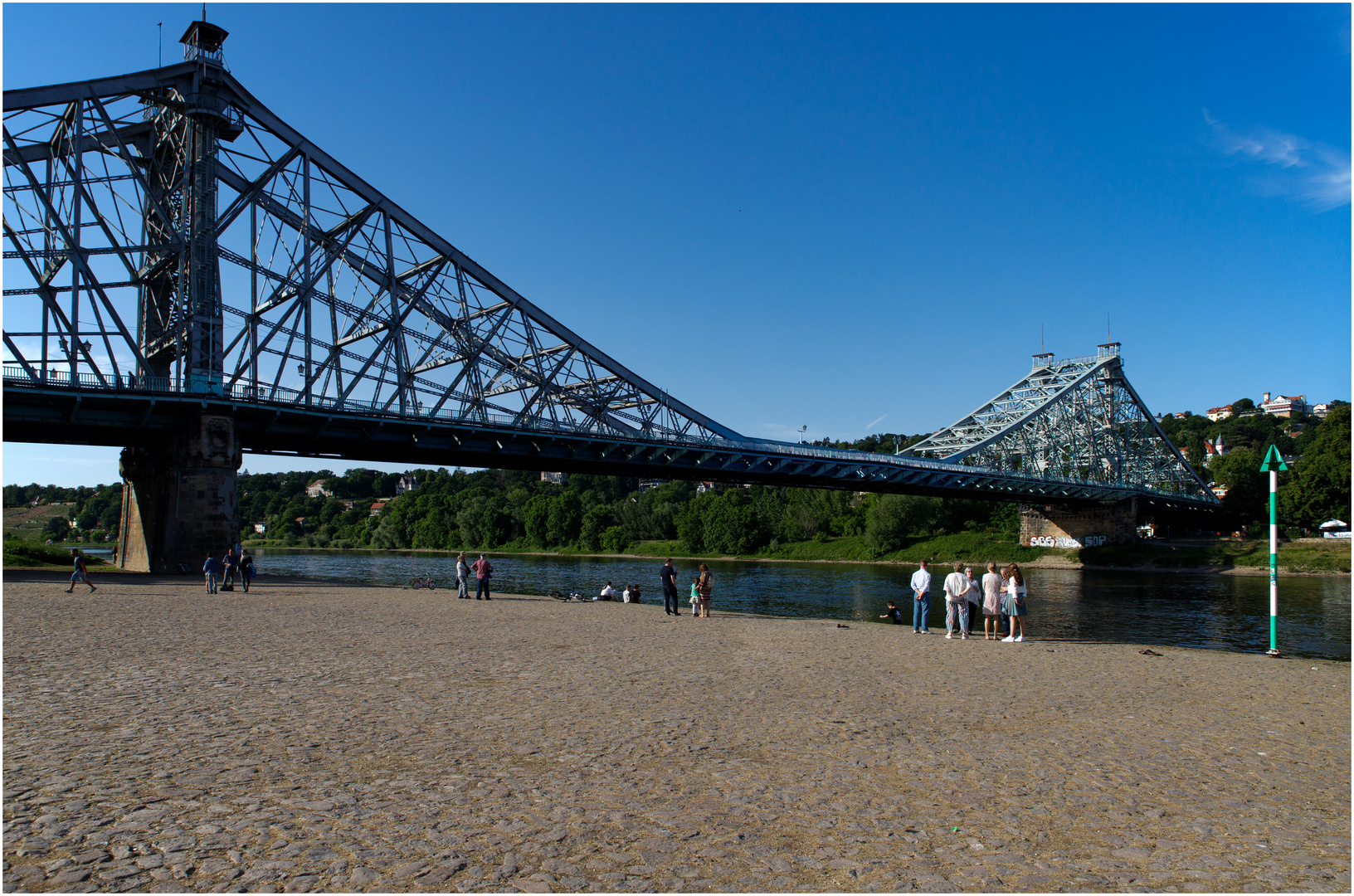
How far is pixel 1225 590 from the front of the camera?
4578 cm

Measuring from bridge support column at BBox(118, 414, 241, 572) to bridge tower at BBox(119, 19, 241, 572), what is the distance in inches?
1.4

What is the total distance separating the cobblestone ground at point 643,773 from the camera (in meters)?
4.80

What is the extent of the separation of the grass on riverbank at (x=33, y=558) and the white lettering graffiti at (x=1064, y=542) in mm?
78462

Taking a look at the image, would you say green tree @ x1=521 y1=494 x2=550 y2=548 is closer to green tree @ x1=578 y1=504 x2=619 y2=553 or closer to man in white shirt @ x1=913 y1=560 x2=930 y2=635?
green tree @ x1=578 y1=504 x2=619 y2=553

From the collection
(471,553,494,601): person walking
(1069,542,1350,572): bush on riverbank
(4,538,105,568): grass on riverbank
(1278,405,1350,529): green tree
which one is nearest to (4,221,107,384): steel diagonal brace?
(4,538,105,568): grass on riverbank

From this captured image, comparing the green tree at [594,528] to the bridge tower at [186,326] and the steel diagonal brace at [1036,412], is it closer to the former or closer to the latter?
the steel diagonal brace at [1036,412]

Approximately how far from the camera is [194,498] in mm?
31344

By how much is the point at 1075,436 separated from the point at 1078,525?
11.0 m

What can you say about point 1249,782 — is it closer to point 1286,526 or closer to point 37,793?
point 37,793

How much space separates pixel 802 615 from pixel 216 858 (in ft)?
92.2

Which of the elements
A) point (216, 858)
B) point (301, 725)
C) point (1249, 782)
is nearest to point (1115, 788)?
point (1249, 782)

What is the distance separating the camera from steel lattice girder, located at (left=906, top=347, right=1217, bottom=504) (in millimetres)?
78312

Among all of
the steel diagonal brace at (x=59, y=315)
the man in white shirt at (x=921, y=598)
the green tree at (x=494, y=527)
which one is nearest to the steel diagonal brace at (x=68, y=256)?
the steel diagonal brace at (x=59, y=315)

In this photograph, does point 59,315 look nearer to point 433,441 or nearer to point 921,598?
point 433,441
